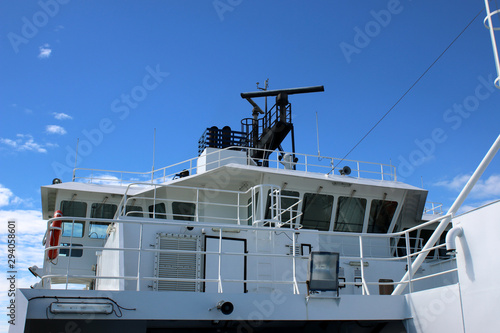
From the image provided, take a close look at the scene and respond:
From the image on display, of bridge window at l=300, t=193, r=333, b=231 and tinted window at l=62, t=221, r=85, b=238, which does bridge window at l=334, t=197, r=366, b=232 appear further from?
tinted window at l=62, t=221, r=85, b=238

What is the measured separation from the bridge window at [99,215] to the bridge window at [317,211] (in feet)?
23.7

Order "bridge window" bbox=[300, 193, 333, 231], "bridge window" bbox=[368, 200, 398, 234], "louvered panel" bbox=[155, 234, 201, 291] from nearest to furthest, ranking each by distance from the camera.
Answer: "louvered panel" bbox=[155, 234, 201, 291] < "bridge window" bbox=[300, 193, 333, 231] < "bridge window" bbox=[368, 200, 398, 234]

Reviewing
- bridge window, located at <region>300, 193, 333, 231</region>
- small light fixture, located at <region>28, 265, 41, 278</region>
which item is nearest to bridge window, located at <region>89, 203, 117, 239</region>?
small light fixture, located at <region>28, 265, 41, 278</region>

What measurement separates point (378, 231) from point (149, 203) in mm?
7101

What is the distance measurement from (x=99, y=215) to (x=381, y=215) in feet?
31.2

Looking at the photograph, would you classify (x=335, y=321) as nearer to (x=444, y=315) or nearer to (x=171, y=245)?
(x=444, y=315)

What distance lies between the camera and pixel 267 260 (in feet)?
34.7

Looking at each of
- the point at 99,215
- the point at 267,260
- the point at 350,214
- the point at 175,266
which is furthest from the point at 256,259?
the point at 99,215

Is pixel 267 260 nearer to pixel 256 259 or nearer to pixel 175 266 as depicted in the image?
pixel 256 259

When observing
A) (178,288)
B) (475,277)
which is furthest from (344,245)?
(475,277)

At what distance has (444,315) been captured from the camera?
283 inches

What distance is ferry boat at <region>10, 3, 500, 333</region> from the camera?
22.4 feet

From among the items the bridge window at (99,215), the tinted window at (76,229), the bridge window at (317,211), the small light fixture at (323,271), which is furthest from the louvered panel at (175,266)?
the tinted window at (76,229)

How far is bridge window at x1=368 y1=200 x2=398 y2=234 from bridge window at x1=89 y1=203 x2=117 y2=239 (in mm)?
8828
